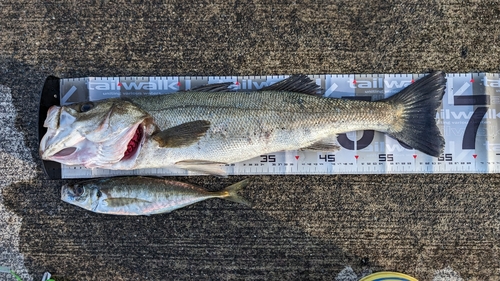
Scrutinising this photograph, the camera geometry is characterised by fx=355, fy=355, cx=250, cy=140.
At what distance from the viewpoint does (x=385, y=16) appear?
3.31 m

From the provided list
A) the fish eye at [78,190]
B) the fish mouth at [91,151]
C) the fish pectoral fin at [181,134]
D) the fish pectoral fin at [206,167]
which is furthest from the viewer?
the fish eye at [78,190]

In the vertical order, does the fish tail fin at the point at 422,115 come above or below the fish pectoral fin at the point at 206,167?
above

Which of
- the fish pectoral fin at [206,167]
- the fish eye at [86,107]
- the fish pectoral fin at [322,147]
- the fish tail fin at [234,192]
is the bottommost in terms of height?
the fish tail fin at [234,192]

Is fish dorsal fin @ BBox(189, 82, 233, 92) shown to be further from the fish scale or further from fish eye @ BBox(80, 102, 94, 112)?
fish eye @ BBox(80, 102, 94, 112)

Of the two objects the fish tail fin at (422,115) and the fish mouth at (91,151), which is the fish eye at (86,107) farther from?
the fish tail fin at (422,115)

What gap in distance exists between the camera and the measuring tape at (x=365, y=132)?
3170 millimetres

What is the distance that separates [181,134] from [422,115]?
2003 millimetres

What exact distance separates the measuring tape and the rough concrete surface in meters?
0.10

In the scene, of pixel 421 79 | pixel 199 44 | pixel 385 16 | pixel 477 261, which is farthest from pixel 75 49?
pixel 477 261

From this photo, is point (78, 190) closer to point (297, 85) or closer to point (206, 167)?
point (206, 167)

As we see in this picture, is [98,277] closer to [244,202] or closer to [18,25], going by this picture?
[244,202]

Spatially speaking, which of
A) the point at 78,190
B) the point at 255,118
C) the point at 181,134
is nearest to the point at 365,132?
the point at 255,118

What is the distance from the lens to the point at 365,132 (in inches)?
127

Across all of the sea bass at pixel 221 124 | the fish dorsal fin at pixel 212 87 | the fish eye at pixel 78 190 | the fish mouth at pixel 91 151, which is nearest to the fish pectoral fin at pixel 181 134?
the sea bass at pixel 221 124
